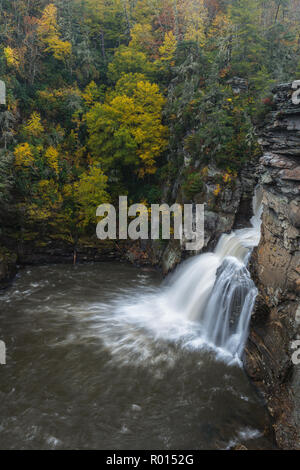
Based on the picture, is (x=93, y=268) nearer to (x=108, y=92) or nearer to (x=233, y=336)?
(x=233, y=336)

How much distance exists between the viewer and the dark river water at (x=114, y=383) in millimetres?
8141

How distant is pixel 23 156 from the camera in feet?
60.6

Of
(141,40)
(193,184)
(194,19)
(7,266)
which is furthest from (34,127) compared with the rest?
(194,19)

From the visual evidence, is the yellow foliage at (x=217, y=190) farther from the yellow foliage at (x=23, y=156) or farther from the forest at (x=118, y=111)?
the yellow foliage at (x=23, y=156)

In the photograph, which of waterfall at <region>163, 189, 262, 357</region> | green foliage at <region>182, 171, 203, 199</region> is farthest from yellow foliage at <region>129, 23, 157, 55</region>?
waterfall at <region>163, 189, 262, 357</region>

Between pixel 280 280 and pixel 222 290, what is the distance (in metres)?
3.09

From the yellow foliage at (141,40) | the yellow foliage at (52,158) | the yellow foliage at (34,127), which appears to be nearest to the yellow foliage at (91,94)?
the yellow foliage at (34,127)

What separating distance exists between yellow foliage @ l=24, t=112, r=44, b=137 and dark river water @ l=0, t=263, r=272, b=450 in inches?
440

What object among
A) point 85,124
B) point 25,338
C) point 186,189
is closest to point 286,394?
point 25,338

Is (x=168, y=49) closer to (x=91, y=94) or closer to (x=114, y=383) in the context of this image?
(x=91, y=94)

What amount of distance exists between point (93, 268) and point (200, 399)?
11419 mm

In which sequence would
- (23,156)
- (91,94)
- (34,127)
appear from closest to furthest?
(23,156)
(34,127)
(91,94)

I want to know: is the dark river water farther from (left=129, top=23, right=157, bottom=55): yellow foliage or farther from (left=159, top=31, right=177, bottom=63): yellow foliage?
(left=129, top=23, right=157, bottom=55): yellow foliage

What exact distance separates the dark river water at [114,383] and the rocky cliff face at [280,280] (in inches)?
32.0
